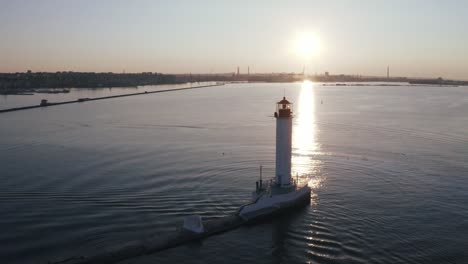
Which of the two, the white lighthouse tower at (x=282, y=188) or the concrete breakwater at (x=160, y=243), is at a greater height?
the white lighthouse tower at (x=282, y=188)

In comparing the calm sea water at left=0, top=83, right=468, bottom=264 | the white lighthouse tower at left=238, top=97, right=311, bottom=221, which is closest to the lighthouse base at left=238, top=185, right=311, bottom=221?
the white lighthouse tower at left=238, top=97, right=311, bottom=221

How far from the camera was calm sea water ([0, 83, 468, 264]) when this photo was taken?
44.3 feet

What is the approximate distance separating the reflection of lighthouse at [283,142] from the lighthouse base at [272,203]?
0.84m

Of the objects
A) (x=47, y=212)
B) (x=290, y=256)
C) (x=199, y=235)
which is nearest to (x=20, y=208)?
(x=47, y=212)

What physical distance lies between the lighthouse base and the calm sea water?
477mm

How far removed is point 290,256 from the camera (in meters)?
13.3

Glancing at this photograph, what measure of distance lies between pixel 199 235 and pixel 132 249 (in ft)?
7.63

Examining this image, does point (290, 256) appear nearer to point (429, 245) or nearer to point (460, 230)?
point (429, 245)

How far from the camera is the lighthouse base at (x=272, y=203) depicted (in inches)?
627

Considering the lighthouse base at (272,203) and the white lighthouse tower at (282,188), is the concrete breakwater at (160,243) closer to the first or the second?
the lighthouse base at (272,203)

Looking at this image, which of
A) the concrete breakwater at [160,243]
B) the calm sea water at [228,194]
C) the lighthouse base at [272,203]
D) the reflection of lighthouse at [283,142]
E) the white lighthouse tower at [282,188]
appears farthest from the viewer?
the reflection of lighthouse at [283,142]

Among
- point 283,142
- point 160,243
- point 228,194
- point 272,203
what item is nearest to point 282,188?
point 272,203

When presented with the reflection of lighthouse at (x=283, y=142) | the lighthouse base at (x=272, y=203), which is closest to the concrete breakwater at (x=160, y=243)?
the lighthouse base at (x=272, y=203)

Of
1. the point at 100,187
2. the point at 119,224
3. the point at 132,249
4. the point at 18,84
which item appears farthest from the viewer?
the point at 18,84
